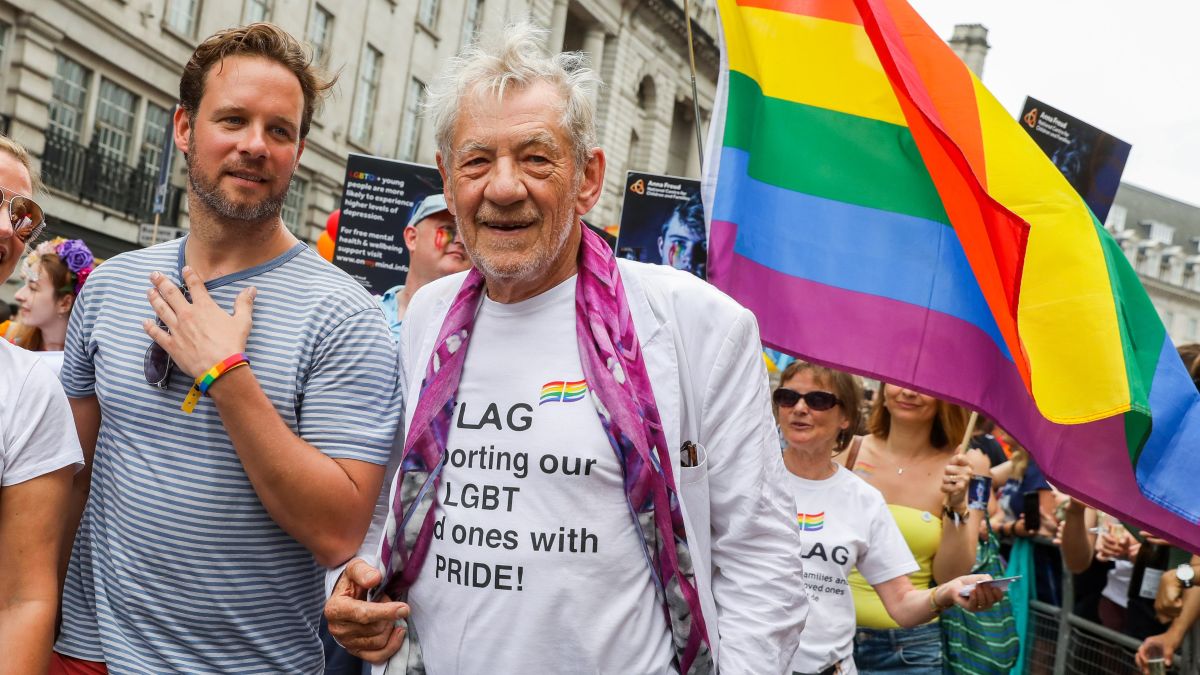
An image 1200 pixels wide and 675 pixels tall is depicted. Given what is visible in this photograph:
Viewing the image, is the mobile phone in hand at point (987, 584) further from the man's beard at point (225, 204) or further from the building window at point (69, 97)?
the building window at point (69, 97)

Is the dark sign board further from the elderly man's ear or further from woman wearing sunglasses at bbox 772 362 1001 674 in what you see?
the elderly man's ear

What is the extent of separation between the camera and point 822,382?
4.62 metres

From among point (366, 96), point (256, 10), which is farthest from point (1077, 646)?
point (366, 96)

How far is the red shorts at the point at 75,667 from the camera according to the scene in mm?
2520

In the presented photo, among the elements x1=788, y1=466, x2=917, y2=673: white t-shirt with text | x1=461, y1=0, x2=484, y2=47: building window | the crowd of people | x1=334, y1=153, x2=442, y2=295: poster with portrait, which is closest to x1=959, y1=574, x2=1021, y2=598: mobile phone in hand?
x1=788, y1=466, x2=917, y2=673: white t-shirt with text

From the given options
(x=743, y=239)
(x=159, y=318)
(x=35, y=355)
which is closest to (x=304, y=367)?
(x=159, y=318)

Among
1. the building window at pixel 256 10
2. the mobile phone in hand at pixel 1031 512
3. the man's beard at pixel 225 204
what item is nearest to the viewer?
the man's beard at pixel 225 204

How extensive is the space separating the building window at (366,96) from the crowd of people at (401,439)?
2611 cm

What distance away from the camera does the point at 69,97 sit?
66.6 feet

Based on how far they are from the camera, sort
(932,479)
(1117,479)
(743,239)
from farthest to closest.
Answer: (932,479)
(743,239)
(1117,479)

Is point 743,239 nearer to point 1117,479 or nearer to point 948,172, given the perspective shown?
point 948,172

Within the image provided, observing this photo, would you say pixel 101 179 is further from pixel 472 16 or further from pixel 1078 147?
pixel 1078 147

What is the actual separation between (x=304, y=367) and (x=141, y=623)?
2.05ft

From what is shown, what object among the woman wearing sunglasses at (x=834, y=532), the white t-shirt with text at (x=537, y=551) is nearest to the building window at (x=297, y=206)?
the woman wearing sunglasses at (x=834, y=532)
